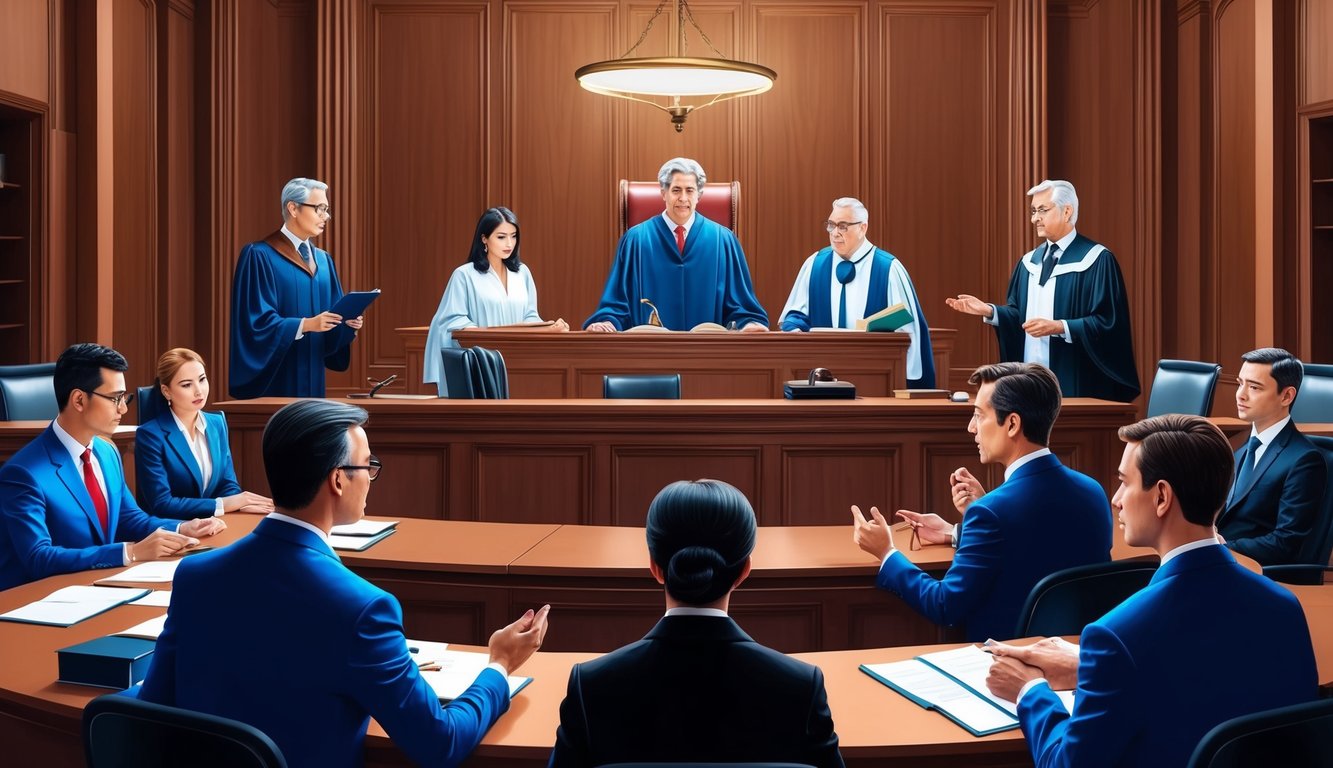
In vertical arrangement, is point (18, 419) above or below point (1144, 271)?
below

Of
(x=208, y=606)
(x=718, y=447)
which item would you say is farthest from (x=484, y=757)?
(x=718, y=447)

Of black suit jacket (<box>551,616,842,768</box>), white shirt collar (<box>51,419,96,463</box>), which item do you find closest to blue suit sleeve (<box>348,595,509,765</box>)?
black suit jacket (<box>551,616,842,768</box>)

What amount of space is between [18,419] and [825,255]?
177 inches

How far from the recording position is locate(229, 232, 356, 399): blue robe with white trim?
5863 mm

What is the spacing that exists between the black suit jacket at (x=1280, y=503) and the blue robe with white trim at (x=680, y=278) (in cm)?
382

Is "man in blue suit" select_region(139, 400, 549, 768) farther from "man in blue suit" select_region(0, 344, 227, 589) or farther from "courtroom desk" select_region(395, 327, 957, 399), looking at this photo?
"courtroom desk" select_region(395, 327, 957, 399)

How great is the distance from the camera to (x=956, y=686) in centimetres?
221

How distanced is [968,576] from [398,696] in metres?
1.42

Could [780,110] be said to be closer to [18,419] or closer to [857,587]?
[18,419]

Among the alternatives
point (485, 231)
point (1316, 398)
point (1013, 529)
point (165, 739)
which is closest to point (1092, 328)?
point (1316, 398)

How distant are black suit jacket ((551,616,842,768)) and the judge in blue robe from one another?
5743mm

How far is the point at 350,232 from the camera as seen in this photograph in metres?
9.36

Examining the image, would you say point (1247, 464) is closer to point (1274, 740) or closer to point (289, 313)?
point (1274, 740)

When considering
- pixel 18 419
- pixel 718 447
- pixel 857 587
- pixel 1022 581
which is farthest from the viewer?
pixel 18 419
